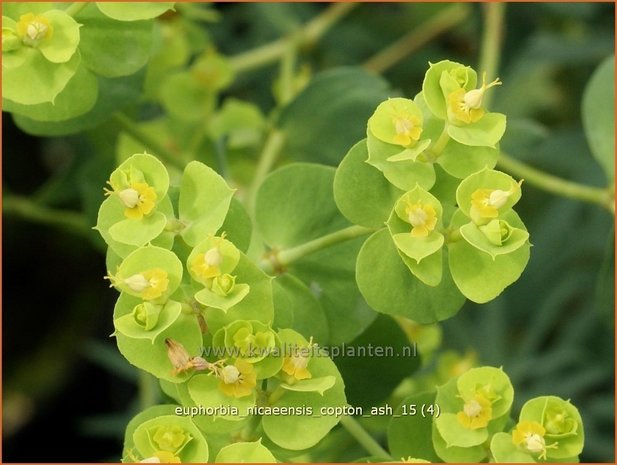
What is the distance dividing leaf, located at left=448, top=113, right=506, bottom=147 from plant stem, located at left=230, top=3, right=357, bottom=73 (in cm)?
69

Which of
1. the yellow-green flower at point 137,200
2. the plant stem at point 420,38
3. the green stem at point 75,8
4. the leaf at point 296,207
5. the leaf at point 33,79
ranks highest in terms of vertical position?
the plant stem at point 420,38

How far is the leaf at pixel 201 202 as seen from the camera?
0.76 meters

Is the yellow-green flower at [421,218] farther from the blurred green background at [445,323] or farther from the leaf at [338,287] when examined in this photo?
the blurred green background at [445,323]

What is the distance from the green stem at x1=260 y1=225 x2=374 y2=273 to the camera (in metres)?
0.80

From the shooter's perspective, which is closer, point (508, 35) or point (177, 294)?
point (177, 294)

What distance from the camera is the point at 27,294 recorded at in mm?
1873

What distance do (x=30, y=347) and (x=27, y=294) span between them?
110 millimetres

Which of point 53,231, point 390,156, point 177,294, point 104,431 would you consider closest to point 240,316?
point 177,294

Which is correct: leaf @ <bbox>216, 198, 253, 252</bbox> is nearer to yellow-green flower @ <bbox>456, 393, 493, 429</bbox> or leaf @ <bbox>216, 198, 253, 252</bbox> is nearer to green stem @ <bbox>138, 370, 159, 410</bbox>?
Result: yellow-green flower @ <bbox>456, 393, 493, 429</bbox>

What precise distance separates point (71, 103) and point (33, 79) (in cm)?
5

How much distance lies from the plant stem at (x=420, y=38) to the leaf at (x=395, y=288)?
843 millimetres

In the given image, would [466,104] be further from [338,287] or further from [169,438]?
[169,438]

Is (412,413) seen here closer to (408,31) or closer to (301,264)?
(301,264)

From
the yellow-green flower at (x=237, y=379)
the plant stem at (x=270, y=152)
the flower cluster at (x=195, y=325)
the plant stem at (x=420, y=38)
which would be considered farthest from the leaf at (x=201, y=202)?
the plant stem at (x=420, y=38)
